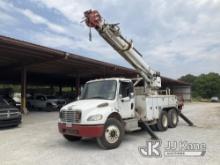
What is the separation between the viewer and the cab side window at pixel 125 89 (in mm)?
9992

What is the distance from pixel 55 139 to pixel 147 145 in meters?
3.65

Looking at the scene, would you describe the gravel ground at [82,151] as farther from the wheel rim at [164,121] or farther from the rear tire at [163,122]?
the wheel rim at [164,121]

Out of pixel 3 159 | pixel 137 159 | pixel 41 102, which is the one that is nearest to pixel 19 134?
pixel 3 159

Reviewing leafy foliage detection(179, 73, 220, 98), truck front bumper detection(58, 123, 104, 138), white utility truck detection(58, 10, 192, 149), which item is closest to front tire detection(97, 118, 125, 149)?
white utility truck detection(58, 10, 192, 149)

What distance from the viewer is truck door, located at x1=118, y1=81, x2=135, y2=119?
9.80 metres

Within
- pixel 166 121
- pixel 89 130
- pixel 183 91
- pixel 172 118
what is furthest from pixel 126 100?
pixel 183 91

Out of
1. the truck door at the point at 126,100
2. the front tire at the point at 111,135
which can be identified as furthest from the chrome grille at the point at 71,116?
the truck door at the point at 126,100

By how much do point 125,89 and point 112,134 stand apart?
1.93 metres

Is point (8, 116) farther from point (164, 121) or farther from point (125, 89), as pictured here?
point (164, 121)

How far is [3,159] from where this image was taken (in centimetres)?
766

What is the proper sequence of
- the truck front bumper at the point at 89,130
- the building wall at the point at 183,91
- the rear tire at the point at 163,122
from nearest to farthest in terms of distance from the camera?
the truck front bumper at the point at 89,130 < the rear tire at the point at 163,122 < the building wall at the point at 183,91

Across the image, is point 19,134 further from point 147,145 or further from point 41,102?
point 41,102

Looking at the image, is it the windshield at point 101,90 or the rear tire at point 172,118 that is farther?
the rear tire at point 172,118

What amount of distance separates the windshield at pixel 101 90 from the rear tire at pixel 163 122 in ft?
12.5
